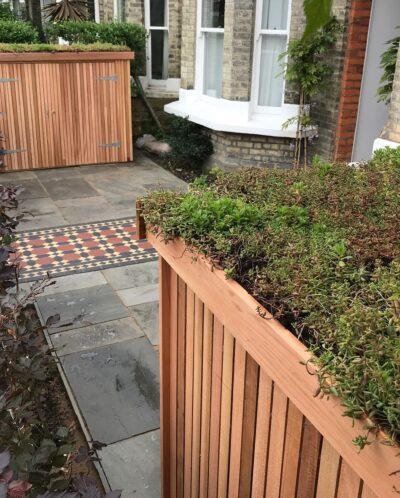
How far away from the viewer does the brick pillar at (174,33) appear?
11070 mm

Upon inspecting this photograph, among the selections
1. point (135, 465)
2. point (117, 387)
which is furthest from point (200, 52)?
point (135, 465)

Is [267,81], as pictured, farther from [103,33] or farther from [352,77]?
[103,33]

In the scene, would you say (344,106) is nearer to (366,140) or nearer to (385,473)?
(366,140)

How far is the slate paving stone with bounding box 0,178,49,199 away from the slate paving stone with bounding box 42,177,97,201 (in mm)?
97

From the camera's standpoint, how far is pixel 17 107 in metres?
9.02

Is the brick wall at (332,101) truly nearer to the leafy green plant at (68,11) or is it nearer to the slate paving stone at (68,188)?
the slate paving stone at (68,188)

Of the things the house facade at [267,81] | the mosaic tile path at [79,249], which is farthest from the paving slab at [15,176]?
the house facade at [267,81]

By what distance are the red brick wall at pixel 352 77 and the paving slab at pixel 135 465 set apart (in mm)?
5361

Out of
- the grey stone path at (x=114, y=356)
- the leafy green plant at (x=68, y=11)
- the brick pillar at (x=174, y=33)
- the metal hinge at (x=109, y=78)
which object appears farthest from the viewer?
the leafy green plant at (x=68, y=11)

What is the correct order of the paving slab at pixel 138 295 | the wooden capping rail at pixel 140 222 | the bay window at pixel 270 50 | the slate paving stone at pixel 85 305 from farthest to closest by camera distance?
the bay window at pixel 270 50
the paving slab at pixel 138 295
the slate paving stone at pixel 85 305
the wooden capping rail at pixel 140 222

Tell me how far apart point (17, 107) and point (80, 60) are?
1245 mm

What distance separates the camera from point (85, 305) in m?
4.93

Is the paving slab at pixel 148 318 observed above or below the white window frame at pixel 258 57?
below

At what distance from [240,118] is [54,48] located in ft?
10.4
